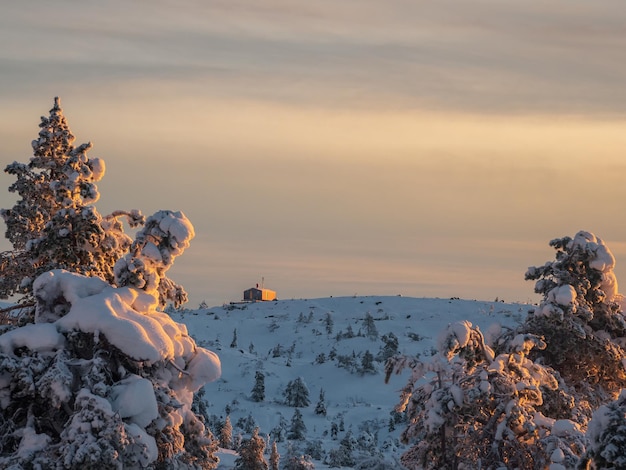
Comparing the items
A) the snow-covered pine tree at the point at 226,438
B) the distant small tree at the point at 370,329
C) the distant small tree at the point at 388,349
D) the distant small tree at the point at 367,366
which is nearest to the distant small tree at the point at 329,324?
the distant small tree at the point at 370,329

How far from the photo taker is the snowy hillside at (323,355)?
2400 inches

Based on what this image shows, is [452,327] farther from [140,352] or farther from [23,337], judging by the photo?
[23,337]

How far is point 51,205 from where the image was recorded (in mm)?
25922

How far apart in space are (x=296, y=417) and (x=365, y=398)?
45.0 ft

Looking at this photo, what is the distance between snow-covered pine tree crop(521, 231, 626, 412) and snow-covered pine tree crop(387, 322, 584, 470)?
6.70 m

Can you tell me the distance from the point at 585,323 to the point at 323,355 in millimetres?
56993

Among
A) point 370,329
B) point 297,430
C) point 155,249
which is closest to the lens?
point 155,249

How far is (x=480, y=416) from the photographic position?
18594 mm

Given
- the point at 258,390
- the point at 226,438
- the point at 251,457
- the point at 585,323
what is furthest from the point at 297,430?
the point at 585,323

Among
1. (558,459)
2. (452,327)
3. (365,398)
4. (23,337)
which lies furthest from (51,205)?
(365,398)

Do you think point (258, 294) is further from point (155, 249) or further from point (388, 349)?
point (155, 249)

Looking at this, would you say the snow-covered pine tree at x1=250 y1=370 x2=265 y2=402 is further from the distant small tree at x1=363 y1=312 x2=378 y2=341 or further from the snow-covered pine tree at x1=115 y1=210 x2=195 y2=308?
the snow-covered pine tree at x1=115 y1=210 x2=195 y2=308

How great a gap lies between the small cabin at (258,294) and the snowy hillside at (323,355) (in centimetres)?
770

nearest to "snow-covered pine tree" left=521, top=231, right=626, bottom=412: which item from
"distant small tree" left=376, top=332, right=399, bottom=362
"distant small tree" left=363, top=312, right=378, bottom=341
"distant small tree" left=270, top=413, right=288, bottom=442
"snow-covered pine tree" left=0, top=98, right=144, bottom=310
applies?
Answer: "snow-covered pine tree" left=0, top=98, right=144, bottom=310
